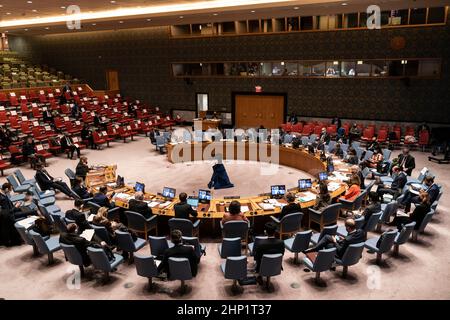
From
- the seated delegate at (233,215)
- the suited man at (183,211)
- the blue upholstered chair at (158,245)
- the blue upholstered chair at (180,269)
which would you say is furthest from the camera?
the suited man at (183,211)

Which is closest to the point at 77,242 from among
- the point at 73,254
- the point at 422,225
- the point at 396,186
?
the point at 73,254

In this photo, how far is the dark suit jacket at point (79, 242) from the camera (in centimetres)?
687

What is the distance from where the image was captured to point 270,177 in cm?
1391

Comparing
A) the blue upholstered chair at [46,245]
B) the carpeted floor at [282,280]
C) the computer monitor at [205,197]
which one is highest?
the computer monitor at [205,197]

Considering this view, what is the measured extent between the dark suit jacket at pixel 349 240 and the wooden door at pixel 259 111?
1520 centimetres

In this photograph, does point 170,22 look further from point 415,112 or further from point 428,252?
point 428,252

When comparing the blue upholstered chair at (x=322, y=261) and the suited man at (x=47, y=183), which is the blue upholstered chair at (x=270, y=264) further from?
the suited man at (x=47, y=183)

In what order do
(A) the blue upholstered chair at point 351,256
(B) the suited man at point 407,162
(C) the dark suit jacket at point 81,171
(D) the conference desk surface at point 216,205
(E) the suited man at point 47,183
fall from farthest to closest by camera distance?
1. (B) the suited man at point 407,162
2. (C) the dark suit jacket at point 81,171
3. (E) the suited man at point 47,183
4. (D) the conference desk surface at point 216,205
5. (A) the blue upholstered chair at point 351,256

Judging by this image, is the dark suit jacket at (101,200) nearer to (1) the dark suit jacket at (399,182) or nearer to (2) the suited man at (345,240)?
(2) the suited man at (345,240)

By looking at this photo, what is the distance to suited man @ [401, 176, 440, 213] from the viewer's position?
919 centimetres

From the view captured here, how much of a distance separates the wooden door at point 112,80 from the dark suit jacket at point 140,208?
64.8 ft

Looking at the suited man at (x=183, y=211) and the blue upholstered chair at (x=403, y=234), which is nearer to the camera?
the blue upholstered chair at (x=403, y=234)

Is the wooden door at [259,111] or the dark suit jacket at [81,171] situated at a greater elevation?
the wooden door at [259,111]

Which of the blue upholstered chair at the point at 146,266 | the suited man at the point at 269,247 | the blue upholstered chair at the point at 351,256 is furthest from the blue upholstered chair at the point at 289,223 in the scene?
the blue upholstered chair at the point at 146,266
